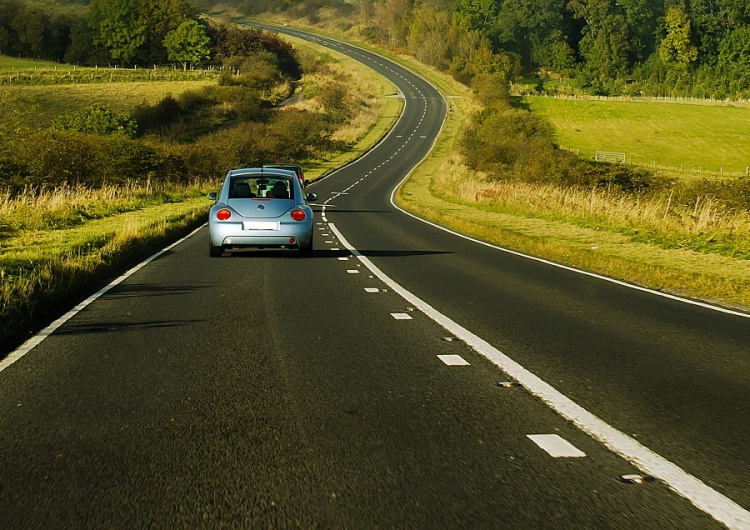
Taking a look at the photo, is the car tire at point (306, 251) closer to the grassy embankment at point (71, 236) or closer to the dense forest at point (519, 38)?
the grassy embankment at point (71, 236)

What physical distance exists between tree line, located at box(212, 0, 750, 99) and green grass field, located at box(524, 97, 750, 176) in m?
25.2

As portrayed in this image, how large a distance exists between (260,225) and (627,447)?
40.4ft

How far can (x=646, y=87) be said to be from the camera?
462 ft

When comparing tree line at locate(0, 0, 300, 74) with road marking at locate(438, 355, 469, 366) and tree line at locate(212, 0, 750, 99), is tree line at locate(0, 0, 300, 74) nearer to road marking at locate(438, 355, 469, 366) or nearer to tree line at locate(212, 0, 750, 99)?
tree line at locate(212, 0, 750, 99)

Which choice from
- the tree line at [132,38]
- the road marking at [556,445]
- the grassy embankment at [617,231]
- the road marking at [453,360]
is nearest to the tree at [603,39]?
the tree line at [132,38]

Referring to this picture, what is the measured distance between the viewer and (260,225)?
663 inches

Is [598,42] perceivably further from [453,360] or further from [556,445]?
[556,445]

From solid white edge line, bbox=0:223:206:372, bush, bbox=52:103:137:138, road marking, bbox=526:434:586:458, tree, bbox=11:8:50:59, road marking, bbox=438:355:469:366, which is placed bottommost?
bush, bbox=52:103:137:138

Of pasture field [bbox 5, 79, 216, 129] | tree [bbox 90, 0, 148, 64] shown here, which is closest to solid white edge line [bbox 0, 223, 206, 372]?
pasture field [bbox 5, 79, 216, 129]

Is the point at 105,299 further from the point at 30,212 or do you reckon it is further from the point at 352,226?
the point at 352,226

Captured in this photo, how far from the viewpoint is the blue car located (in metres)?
16.8

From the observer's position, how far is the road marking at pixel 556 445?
5.02 meters

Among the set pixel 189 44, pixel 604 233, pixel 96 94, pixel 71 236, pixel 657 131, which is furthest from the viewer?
pixel 189 44

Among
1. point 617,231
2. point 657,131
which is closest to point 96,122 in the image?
point 617,231
